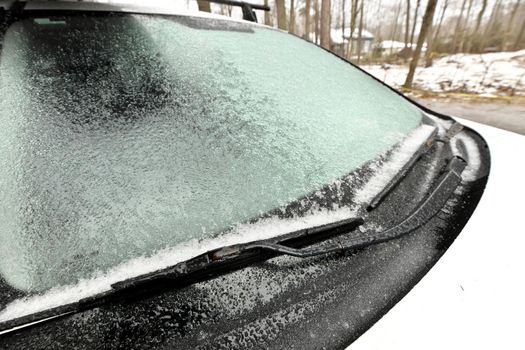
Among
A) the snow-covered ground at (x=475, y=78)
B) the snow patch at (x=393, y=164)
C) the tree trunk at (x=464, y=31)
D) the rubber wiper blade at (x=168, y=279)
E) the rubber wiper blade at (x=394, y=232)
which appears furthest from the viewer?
the tree trunk at (x=464, y=31)

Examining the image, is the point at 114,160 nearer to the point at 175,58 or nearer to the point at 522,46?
the point at 175,58

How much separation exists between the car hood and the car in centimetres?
2

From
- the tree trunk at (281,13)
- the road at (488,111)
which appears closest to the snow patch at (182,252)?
the road at (488,111)

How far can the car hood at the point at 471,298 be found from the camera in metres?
0.63

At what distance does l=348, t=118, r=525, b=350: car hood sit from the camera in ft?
2.06

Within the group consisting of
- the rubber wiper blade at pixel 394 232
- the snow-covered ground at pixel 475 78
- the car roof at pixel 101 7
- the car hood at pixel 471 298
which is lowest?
the snow-covered ground at pixel 475 78

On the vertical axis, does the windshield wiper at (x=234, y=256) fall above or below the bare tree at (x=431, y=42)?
above

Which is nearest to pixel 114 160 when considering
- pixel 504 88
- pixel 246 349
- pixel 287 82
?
pixel 246 349

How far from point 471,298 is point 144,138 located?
966mm

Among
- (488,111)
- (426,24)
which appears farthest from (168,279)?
(426,24)

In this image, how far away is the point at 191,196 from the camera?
0.80 metres

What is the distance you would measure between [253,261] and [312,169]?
0.38 meters

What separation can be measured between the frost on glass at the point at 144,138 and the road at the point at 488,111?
2590 millimetres

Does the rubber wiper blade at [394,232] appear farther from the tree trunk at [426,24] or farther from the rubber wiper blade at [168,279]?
the tree trunk at [426,24]
